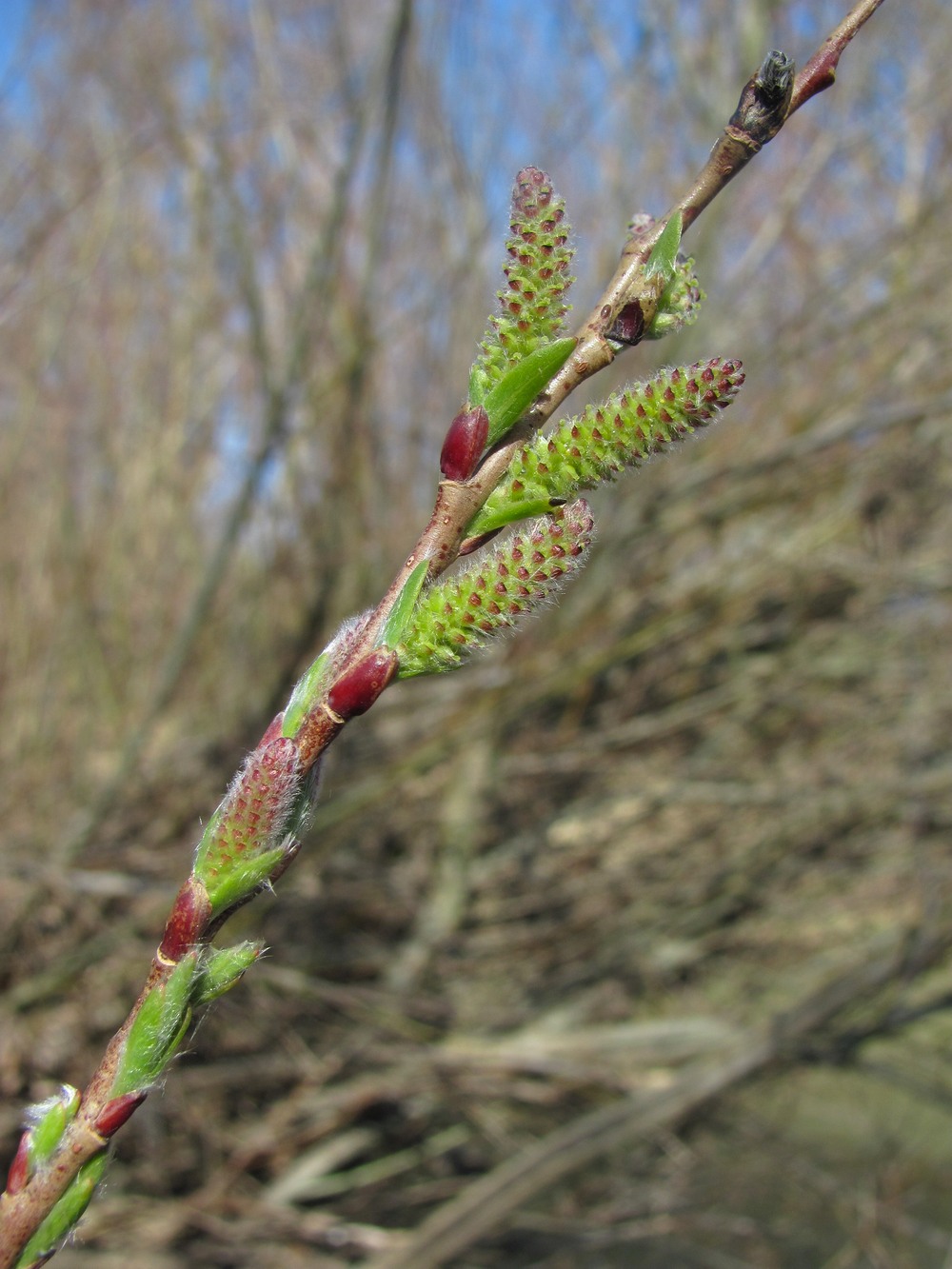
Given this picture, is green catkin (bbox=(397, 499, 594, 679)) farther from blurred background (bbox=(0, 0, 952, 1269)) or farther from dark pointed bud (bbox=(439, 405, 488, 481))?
blurred background (bbox=(0, 0, 952, 1269))

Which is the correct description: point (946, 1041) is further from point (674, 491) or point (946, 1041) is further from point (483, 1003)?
point (674, 491)

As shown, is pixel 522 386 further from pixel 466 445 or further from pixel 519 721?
pixel 519 721

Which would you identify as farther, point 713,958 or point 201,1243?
point 713,958

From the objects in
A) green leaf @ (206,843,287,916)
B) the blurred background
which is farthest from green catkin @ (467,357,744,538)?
the blurred background

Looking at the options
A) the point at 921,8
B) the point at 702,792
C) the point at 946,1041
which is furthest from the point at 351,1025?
the point at 921,8

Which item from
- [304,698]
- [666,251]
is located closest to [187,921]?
[304,698]

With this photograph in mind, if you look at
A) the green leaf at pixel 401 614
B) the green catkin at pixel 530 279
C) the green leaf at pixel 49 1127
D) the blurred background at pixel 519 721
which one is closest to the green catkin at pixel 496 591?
the green leaf at pixel 401 614

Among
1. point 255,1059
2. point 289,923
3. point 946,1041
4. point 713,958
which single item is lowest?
point 946,1041
